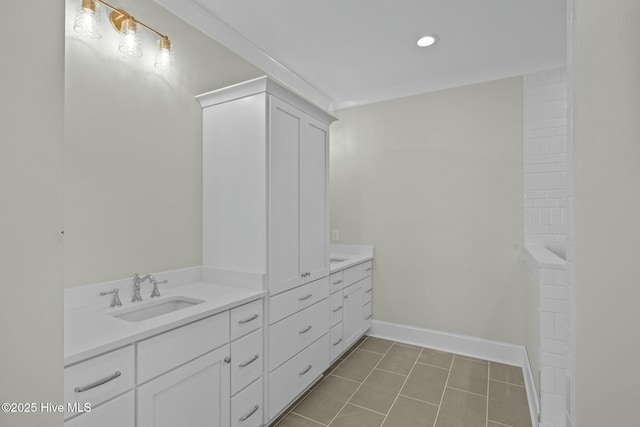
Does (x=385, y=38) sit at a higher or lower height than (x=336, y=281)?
higher

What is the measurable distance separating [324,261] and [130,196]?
1431mm

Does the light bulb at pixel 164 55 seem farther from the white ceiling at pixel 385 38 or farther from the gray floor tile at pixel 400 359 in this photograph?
the gray floor tile at pixel 400 359

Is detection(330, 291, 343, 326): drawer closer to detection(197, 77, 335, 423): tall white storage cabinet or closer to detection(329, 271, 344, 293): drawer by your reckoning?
detection(329, 271, 344, 293): drawer

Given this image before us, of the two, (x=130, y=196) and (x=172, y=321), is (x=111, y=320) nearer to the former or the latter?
(x=172, y=321)

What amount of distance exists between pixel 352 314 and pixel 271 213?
156 cm

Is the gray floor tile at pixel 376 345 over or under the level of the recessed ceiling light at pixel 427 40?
under

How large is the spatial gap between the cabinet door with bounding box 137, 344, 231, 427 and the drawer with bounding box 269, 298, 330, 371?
367 mm

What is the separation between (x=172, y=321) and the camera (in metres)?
1.31

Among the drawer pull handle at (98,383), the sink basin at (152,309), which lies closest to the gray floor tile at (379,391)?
the sink basin at (152,309)

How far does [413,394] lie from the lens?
2254mm

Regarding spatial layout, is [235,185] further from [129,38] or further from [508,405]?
[508,405]

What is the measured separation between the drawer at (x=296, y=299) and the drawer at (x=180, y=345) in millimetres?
384

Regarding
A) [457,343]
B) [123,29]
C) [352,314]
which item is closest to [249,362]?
[352,314]

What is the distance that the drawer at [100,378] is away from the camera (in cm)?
100
